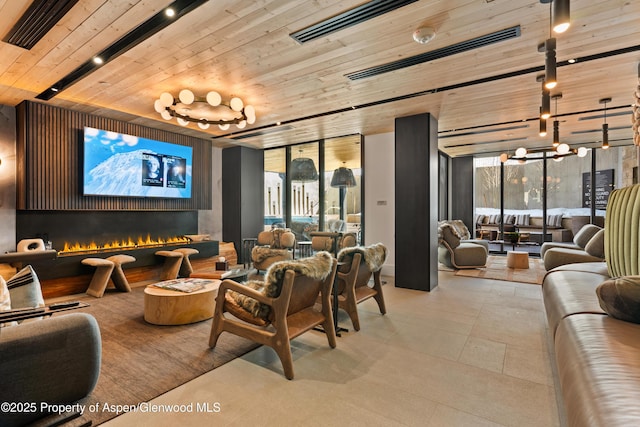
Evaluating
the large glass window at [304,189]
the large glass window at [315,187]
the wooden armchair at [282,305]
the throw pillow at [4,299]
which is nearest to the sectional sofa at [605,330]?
the wooden armchair at [282,305]

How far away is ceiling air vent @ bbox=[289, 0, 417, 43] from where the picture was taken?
2325 mm

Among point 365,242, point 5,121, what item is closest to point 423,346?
point 365,242

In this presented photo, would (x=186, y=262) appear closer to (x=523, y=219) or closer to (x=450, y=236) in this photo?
(x=450, y=236)

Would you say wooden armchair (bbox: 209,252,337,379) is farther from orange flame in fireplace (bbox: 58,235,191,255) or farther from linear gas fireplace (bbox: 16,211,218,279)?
orange flame in fireplace (bbox: 58,235,191,255)

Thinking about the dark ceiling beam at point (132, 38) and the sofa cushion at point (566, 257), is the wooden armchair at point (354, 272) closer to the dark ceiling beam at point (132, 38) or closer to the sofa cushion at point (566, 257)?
the dark ceiling beam at point (132, 38)

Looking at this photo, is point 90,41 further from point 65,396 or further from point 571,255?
point 571,255

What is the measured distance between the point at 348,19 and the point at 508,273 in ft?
19.6

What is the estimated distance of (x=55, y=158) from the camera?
4.69 m

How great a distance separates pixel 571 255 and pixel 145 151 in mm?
7673

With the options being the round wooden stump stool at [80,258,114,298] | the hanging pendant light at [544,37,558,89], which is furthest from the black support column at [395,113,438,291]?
the round wooden stump stool at [80,258,114,298]

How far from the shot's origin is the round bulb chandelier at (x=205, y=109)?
12.7 feet

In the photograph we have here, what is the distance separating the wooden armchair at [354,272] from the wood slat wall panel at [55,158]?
4.32 meters

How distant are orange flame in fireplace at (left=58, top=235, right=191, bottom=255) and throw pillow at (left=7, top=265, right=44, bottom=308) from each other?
3.06m

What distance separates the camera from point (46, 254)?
4332 mm
